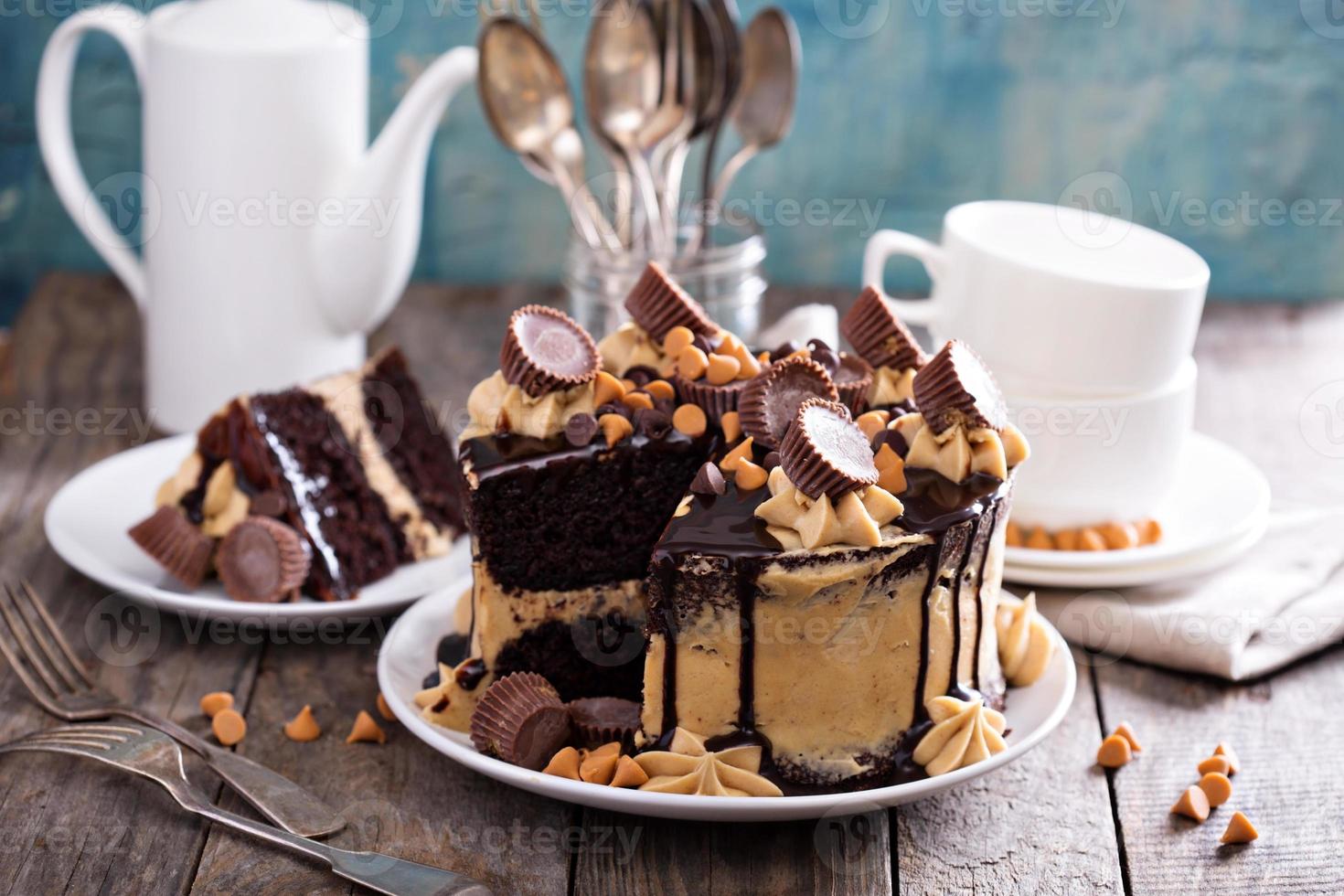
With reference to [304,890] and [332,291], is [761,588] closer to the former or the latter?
[304,890]

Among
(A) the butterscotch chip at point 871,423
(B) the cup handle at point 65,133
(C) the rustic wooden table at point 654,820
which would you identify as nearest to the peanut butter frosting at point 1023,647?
(C) the rustic wooden table at point 654,820

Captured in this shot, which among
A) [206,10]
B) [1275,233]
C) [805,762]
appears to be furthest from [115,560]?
[1275,233]

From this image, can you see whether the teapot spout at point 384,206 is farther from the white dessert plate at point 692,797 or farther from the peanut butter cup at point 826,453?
the peanut butter cup at point 826,453

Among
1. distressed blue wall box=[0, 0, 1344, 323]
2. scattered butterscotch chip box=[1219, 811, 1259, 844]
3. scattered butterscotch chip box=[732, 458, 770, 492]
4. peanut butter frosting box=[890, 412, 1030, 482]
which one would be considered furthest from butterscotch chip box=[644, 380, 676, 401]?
distressed blue wall box=[0, 0, 1344, 323]

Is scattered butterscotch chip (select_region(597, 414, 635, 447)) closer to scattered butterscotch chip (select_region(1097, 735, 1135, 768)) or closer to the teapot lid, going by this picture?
scattered butterscotch chip (select_region(1097, 735, 1135, 768))

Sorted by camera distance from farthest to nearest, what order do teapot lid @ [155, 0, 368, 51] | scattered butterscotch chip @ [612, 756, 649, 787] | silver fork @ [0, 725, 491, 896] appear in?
teapot lid @ [155, 0, 368, 51], scattered butterscotch chip @ [612, 756, 649, 787], silver fork @ [0, 725, 491, 896]

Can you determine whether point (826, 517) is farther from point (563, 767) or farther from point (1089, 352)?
point (1089, 352)

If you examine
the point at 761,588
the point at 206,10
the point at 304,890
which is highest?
the point at 206,10
